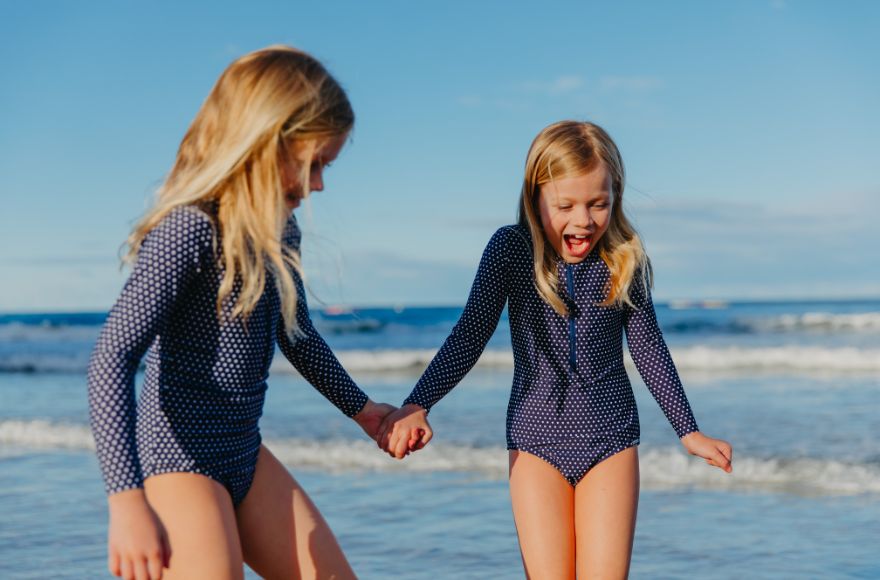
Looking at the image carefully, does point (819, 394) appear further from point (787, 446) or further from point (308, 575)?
point (308, 575)

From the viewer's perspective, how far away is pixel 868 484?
6.78 metres

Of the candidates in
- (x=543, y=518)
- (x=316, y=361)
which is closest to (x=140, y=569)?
(x=316, y=361)

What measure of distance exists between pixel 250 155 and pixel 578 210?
1320mm

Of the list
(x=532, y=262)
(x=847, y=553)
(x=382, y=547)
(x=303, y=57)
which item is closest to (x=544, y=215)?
(x=532, y=262)

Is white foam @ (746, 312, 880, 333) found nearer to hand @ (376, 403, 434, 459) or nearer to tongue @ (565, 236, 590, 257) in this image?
tongue @ (565, 236, 590, 257)

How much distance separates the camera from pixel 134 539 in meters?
2.18

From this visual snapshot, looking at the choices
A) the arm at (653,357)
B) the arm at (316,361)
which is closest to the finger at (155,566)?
the arm at (316,361)

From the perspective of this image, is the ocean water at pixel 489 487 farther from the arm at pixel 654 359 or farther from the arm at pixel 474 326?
the arm at pixel 654 359

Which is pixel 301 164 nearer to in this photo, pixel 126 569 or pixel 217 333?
pixel 217 333

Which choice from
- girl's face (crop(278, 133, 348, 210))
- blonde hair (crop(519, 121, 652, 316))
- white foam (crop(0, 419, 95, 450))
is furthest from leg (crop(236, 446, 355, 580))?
white foam (crop(0, 419, 95, 450))

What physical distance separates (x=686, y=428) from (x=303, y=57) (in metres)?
1.92

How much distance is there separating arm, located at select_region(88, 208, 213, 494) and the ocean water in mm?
604

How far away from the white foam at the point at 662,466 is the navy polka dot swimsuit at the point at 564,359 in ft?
11.7

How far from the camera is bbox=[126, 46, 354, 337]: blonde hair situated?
2.43m
